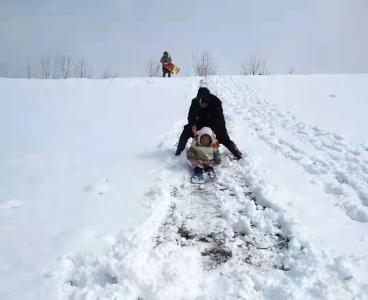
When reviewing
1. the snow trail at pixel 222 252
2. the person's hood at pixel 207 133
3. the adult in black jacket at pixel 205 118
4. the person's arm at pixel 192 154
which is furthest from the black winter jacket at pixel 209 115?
the snow trail at pixel 222 252

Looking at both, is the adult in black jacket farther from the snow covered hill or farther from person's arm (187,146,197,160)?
person's arm (187,146,197,160)

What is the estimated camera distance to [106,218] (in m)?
4.55

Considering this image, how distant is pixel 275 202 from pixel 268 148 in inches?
114

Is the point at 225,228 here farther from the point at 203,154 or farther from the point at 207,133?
the point at 207,133

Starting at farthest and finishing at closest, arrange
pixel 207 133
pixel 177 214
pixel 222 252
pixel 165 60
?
pixel 165 60 → pixel 207 133 → pixel 177 214 → pixel 222 252

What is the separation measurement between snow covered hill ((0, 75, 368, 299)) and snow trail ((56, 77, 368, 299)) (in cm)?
1

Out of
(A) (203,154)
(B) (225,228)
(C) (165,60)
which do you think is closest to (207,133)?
(A) (203,154)

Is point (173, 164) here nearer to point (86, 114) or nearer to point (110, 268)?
point (110, 268)

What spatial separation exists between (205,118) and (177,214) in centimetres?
281

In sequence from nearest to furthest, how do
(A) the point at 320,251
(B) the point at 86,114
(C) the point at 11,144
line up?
(A) the point at 320,251 → (C) the point at 11,144 → (B) the point at 86,114

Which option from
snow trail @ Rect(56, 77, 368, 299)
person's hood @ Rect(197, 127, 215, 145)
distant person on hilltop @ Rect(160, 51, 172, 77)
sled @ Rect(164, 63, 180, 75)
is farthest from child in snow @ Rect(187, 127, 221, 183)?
sled @ Rect(164, 63, 180, 75)

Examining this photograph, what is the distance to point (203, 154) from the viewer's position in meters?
6.25

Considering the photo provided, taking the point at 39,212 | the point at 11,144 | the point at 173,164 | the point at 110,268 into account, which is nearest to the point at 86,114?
the point at 11,144

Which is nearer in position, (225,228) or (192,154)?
(225,228)
